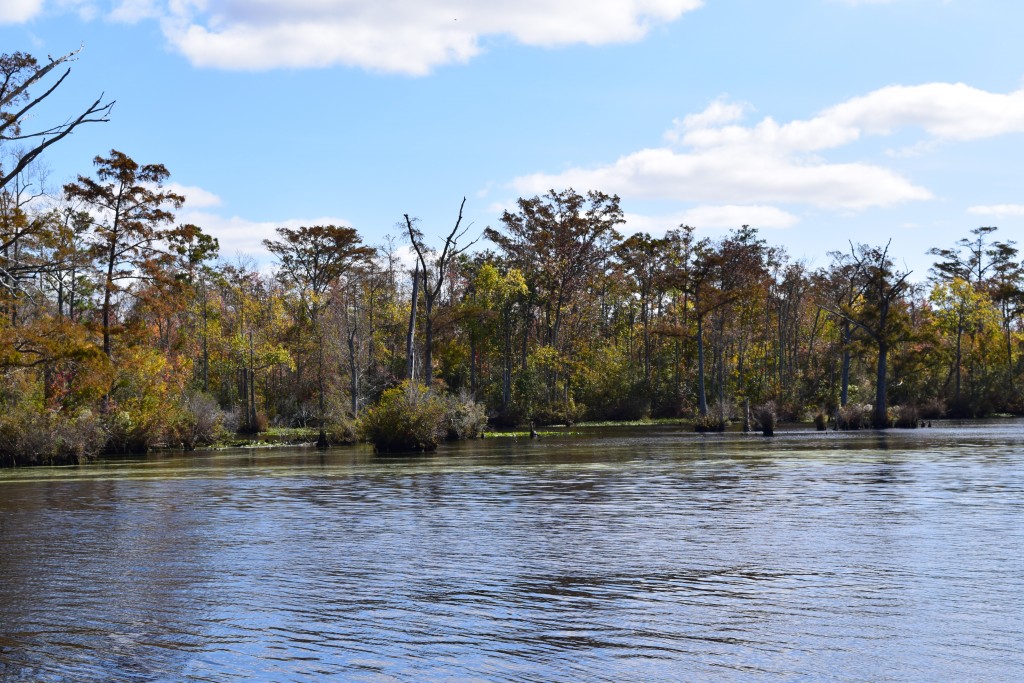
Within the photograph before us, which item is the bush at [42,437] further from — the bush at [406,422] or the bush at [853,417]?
the bush at [853,417]

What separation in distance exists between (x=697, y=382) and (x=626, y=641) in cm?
6753

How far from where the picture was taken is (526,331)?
66500mm

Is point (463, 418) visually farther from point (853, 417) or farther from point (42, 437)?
point (853, 417)

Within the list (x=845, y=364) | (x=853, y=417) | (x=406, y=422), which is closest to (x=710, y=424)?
(x=853, y=417)

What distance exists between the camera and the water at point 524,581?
8.02 metres

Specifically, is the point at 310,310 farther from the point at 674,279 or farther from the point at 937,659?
the point at 937,659

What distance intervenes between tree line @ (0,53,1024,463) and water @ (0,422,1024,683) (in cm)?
2545

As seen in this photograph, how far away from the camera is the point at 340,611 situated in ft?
32.6

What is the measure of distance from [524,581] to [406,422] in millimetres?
28802

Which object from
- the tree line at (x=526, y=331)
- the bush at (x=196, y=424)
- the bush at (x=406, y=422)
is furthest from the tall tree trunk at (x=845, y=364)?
the bush at (x=196, y=424)

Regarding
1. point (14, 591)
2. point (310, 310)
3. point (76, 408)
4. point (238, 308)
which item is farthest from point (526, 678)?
point (238, 308)

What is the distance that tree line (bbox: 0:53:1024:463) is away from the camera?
46.8 metres

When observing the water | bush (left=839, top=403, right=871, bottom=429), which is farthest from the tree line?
the water

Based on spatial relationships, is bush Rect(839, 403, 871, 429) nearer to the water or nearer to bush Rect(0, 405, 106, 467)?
the water
